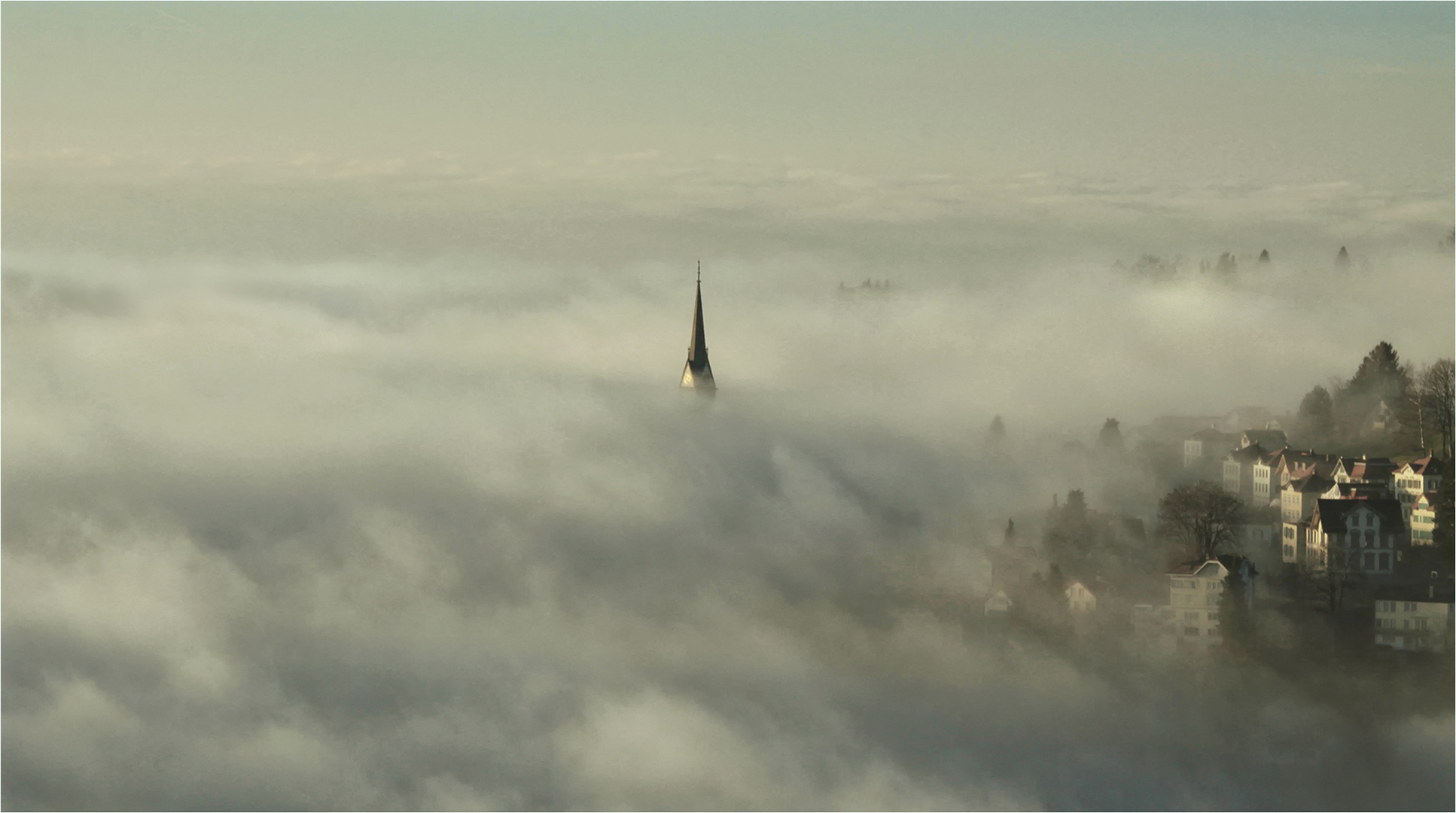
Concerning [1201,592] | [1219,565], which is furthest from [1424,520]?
[1201,592]

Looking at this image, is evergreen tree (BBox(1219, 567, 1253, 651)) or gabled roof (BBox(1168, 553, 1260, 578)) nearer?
evergreen tree (BBox(1219, 567, 1253, 651))

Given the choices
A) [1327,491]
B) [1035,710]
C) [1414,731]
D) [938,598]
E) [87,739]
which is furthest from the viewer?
[87,739]

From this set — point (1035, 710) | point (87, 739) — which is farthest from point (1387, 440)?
point (87, 739)

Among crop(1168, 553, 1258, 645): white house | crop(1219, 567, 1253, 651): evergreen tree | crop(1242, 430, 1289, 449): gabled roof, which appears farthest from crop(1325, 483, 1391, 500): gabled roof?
crop(1242, 430, 1289, 449): gabled roof

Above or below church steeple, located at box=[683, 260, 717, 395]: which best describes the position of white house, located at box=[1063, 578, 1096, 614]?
below

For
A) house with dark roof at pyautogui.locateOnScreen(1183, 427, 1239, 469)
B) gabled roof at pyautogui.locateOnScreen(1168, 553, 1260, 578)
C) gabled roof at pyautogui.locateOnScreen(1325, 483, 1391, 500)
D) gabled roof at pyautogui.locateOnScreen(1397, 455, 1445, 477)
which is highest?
house with dark roof at pyautogui.locateOnScreen(1183, 427, 1239, 469)

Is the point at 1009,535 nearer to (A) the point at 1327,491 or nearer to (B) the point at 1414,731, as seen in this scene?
(A) the point at 1327,491

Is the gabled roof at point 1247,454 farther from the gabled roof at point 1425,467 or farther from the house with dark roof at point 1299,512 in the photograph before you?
the gabled roof at point 1425,467

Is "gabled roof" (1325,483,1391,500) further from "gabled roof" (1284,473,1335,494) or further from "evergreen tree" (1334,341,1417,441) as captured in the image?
"evergreen tree" (1334,341,1417,441)

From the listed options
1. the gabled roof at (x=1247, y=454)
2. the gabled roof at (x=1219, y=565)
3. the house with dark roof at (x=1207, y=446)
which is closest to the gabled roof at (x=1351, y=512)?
the gabled roof at (x=1219, y=565)
